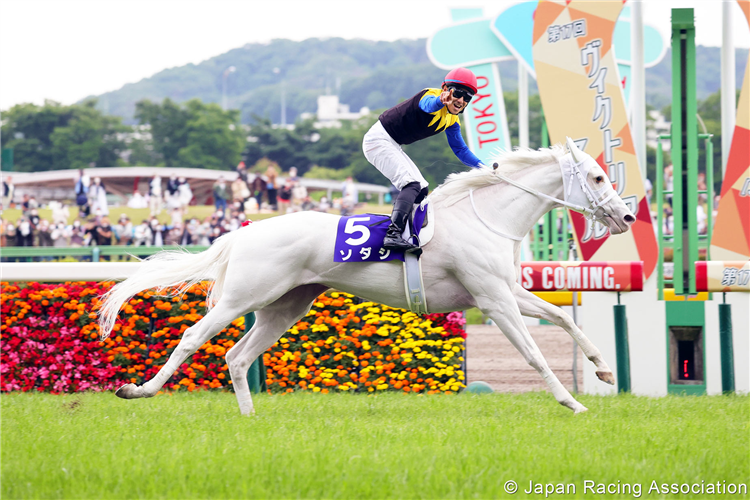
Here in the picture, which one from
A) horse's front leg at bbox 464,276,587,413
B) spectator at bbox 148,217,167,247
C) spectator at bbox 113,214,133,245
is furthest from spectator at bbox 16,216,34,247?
horse's front leg at bbox 464,276,587,413

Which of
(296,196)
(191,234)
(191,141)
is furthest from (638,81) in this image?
(191,141)

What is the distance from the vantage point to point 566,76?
7.34 m

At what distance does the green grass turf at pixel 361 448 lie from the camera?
3.29 metres

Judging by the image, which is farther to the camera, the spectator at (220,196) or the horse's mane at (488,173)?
the spectator at (220,196)

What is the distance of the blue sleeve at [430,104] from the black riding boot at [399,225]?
57 centimetres

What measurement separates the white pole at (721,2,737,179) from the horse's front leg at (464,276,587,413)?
303 cm

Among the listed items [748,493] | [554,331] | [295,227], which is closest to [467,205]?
[295,227]

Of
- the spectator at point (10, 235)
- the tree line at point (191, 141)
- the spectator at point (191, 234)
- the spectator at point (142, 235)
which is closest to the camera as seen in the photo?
the spectator at point (10, 235)

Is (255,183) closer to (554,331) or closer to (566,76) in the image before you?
(554,331)

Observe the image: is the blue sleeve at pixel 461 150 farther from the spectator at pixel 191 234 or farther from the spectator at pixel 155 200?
the spectator at pixel 155 200

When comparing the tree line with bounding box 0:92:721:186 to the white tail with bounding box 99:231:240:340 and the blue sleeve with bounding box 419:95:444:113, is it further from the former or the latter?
the blue sleeve with bounding box 419:95:444:113

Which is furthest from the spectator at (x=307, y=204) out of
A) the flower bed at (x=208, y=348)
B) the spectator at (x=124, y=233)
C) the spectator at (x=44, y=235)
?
the flower bed at (x=208, y=348)

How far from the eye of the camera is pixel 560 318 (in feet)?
16.6

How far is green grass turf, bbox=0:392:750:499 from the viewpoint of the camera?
130 inches
